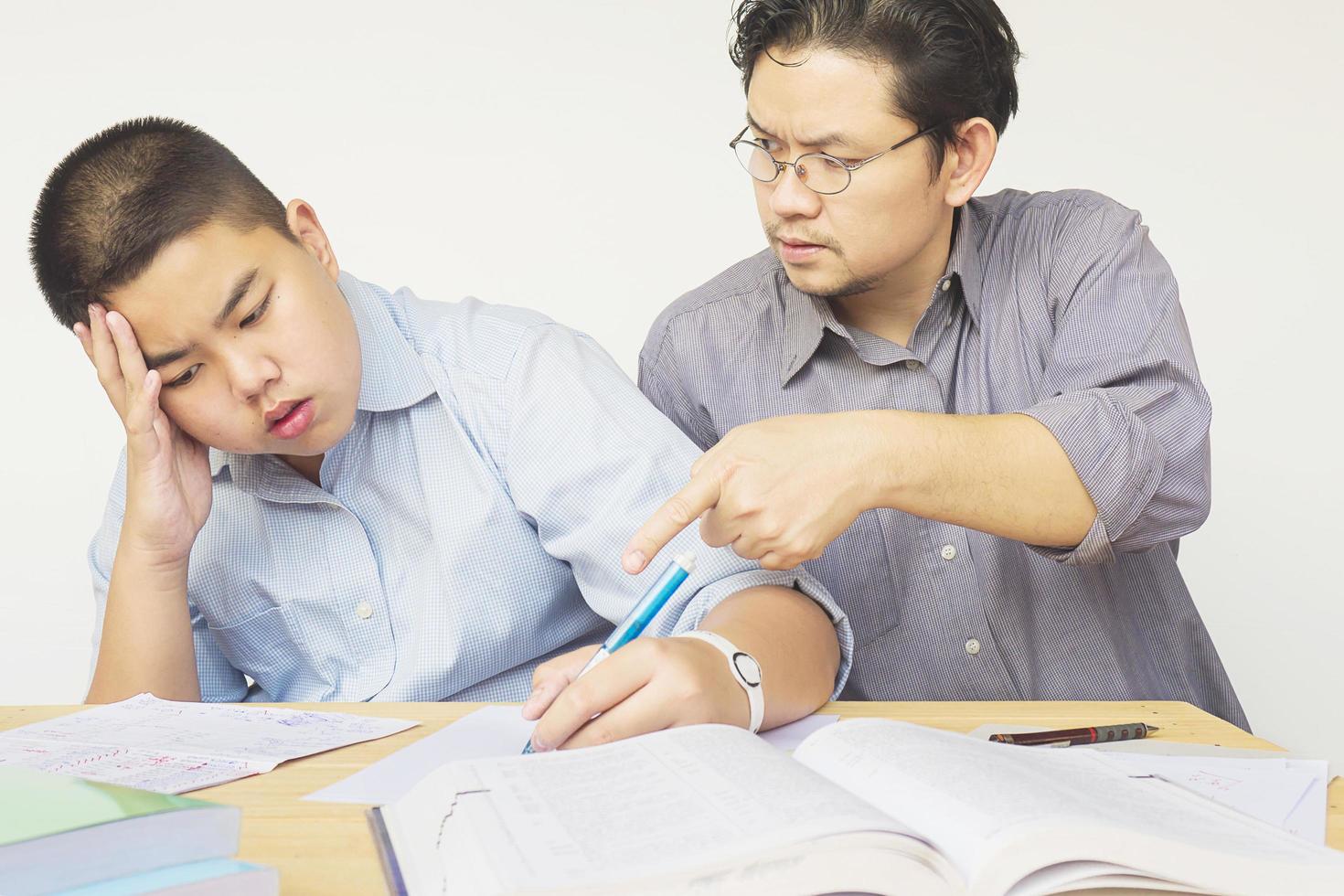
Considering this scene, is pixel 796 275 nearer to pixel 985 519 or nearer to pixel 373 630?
pixel 985 519

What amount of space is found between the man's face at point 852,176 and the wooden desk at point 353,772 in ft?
1.95

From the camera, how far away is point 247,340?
119 cm

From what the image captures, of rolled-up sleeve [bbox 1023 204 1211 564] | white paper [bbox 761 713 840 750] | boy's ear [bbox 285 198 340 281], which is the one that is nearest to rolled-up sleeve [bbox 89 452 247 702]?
boy's ear [bbox 285 198 340 281]

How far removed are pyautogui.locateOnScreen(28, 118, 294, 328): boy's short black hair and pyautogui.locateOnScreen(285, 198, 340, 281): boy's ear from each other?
0.01m

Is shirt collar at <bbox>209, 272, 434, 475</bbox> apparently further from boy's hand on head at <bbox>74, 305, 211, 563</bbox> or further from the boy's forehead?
the boy's forehead

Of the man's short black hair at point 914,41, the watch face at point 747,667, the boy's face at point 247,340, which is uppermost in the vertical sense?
the man's short black hair at point 914,41

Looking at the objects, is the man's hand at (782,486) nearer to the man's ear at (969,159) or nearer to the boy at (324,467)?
the boy at (324,467)

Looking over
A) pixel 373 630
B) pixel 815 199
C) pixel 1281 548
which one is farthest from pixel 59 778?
pixel 1281 548

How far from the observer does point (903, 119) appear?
1.44 meters

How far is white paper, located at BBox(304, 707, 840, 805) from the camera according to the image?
835mm

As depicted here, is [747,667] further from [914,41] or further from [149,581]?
[914,41]

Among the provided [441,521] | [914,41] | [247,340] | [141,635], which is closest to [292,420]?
[247,340]

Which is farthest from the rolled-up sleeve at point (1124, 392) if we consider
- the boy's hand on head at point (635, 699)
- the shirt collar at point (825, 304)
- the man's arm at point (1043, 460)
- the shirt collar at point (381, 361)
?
the shirt collar at point (381, 361)

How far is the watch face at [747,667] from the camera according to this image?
95cm
